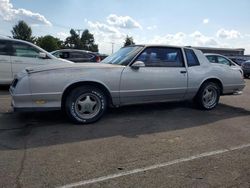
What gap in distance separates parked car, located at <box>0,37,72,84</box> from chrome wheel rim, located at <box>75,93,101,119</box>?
429 cm

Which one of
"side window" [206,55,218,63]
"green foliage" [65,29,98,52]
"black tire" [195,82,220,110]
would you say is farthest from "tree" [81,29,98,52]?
"black tire" [195,82,220,110]

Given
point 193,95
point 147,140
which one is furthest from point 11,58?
point 147,140

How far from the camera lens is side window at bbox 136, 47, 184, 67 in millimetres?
6871

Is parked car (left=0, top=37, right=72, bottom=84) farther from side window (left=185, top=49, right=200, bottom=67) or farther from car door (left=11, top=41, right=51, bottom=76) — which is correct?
side window (left=185, top=49, right=200, bottom=67)

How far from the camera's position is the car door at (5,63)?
1029 centimetres

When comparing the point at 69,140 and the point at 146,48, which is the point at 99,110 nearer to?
the point at 69,140

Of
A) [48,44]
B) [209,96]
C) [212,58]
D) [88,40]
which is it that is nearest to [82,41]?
[88,40]

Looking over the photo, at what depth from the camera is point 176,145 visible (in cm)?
514

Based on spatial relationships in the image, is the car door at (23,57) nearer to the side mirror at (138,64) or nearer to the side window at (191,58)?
the side mirror at (138,64)

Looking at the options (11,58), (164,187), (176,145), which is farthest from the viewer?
(11,58)

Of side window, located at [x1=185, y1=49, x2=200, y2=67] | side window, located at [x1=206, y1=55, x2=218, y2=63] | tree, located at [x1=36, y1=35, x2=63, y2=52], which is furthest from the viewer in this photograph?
tree, located at [x1=36, y1=35, x2=63, y2=52]

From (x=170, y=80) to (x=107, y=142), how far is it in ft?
8.07

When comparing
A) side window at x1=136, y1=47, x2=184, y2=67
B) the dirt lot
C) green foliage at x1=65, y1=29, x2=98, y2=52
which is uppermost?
green foliage at x1=65, y1=29, x2=98, y2=52

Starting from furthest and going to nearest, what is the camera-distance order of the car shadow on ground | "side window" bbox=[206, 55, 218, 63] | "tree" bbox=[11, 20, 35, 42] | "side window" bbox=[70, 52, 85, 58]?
"tree" bbox=[11, 20, 35, 42] < "side window" bbox=[70, 52, 85, 58] < "side window" bbox=[206, 55, 218, 63] < the car shadow on ground
